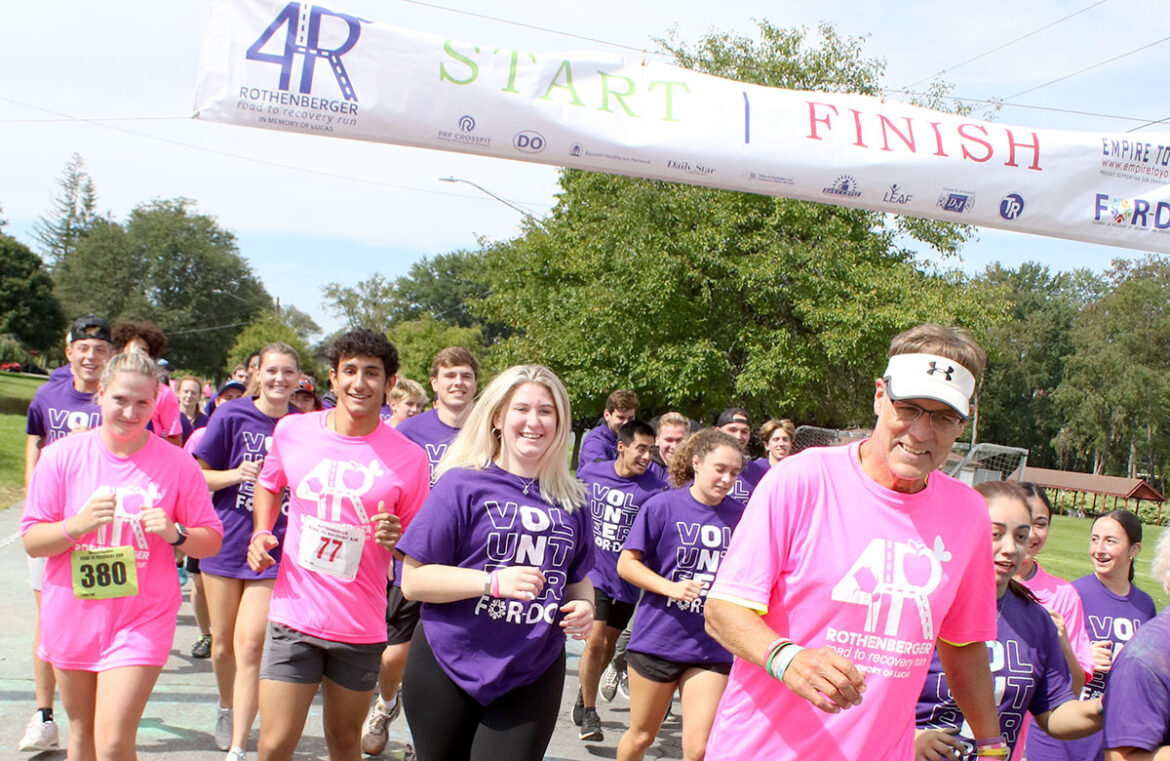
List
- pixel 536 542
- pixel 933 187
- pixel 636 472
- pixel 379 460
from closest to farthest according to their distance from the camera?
pixel 536 542, pixel 379 460, pixel 933 187, pixel 636 472

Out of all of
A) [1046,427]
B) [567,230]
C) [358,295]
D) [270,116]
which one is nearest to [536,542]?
[270,116]

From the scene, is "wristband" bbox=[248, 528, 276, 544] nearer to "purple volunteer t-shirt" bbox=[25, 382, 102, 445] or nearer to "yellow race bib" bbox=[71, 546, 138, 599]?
"yellow race bib" bbox=[71, 546, 138, 599]

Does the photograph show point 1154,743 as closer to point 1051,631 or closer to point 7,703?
point 1051,631

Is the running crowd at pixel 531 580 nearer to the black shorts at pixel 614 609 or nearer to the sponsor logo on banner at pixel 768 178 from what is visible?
the black shorts at pixel 614 609

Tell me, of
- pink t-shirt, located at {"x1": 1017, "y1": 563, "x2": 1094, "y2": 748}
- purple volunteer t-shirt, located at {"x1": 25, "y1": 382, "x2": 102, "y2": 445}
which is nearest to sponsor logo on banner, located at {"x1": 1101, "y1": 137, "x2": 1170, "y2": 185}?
pink t-shirt, located at {"x1": 1017, "y1": 563, "x2": 1094, "y2": 748}

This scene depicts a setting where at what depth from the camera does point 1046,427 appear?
82.4m

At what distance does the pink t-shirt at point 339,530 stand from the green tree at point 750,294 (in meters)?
17.2

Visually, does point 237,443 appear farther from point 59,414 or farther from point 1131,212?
point 1131,212

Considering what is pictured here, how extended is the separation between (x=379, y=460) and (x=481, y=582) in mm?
1192

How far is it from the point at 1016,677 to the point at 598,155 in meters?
3.97

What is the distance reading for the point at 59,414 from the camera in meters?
5.81

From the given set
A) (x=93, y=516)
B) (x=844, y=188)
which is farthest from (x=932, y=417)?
(x=844, y=188)

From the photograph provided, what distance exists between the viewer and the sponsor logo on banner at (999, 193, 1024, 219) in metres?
6.82

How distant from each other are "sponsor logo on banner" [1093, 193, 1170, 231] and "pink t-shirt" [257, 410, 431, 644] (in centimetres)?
532
